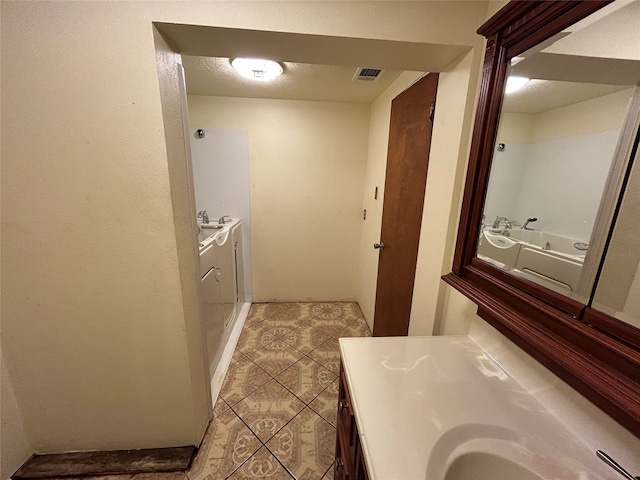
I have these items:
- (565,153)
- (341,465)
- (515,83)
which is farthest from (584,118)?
(341,465)

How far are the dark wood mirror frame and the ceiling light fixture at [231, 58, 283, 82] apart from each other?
130cm

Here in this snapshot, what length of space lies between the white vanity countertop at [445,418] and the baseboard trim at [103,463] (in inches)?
44.0

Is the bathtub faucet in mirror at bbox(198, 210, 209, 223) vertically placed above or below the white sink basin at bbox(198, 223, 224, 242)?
above

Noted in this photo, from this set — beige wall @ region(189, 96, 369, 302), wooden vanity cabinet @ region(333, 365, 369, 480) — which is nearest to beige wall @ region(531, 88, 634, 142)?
wooden vanity cabinet @ region(333, 365, 369, 480)

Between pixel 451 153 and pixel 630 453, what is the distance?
38.7 inches

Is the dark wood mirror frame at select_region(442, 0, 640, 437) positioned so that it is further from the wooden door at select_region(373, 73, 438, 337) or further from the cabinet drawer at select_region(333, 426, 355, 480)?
the cabinet drawer at select_region(333, 426, 355, 480)

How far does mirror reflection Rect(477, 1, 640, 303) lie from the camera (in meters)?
0.56

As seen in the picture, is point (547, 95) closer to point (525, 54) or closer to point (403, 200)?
point (525, 54)

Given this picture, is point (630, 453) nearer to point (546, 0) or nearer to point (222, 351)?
point (546, 0)

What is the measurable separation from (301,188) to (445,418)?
7.11 ft

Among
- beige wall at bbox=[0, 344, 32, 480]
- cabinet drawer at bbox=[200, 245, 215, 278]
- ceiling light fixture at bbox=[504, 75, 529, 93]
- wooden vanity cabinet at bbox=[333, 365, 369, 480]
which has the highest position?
ceiling light fixture at bbox=[504, 75, 529, 93]

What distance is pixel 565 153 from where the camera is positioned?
0.69 m

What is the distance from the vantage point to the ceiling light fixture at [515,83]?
2.49 ft

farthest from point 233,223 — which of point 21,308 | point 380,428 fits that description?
point 380,428
